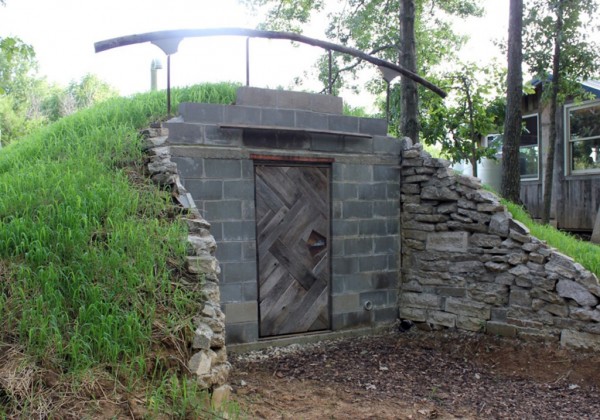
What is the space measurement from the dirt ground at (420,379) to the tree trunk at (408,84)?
436cm

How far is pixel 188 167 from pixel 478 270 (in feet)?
11.6

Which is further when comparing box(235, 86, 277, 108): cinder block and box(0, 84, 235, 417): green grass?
box(235, 86, 277, 108): cinder block

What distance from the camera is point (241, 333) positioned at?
18.7 ft

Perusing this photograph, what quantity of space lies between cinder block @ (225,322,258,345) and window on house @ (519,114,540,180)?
33.4ft

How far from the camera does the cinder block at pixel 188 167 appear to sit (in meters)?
5.45

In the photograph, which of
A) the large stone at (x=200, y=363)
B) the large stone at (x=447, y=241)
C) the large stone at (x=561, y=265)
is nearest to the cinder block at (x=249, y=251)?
the large stone at (x=447, y=241)

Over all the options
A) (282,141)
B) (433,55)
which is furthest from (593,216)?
(282,141)

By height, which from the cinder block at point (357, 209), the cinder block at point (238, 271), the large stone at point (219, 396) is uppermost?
the cinder block at point (357, 209)

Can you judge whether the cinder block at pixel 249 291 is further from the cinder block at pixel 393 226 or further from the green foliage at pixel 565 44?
the green foliage at pixel 565 44

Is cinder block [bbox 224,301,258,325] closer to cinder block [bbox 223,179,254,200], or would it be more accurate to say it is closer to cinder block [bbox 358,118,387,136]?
cinder block [bbox 223,179,254,200]

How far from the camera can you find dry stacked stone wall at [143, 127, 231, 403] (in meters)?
3.32

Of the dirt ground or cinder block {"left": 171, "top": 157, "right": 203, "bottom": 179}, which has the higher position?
cinder block {"left": 171, "top": 157, "right": 203, "bottom": 179}

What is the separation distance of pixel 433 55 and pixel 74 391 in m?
14.3

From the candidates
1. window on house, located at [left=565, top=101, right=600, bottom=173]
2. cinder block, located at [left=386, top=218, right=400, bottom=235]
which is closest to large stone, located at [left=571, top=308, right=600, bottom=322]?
cinder block, located at [left=386, top=218, right=400, bottom=235]
